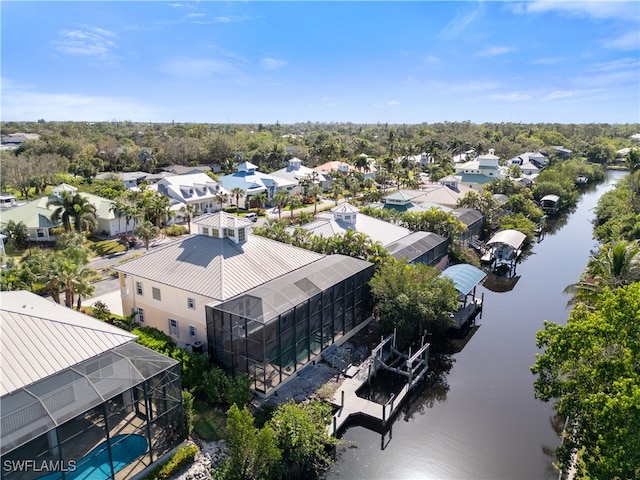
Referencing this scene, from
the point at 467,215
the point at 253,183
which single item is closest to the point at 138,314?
the point at 467,215

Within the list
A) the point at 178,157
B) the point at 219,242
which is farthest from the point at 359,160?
the point at 219,242

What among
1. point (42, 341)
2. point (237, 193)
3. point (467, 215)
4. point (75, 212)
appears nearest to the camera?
point (42, 341)

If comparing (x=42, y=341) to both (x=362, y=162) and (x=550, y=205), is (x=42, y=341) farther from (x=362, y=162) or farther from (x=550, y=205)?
(x=362, y=162)

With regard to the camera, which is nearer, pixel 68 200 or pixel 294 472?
pixel 294 472

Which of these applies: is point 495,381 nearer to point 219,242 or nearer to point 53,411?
point 219,242

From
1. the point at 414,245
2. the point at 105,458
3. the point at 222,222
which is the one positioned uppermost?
the point at 222,222

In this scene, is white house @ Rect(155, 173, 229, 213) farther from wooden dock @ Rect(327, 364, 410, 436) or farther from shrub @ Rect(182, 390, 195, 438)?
shrub @ Rect(182, 390, 195, 438)

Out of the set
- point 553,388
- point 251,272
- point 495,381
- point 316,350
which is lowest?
point 495,381
